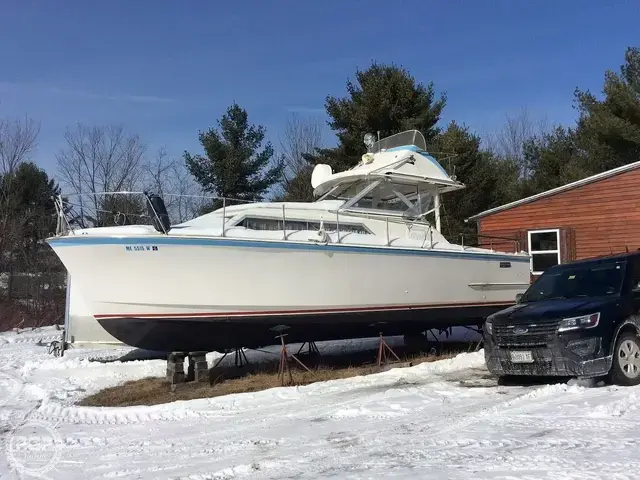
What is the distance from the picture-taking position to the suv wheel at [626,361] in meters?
7.00

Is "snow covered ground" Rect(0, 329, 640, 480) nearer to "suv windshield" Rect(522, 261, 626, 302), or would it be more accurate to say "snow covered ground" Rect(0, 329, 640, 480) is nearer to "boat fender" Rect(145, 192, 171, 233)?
"suv windshield" Rect(522, 261, 626, 302)

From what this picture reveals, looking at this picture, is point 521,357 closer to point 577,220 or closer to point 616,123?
point 577,220

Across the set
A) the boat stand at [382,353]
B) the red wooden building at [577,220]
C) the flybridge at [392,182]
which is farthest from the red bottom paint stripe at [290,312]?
the red wooden building at [577,220]

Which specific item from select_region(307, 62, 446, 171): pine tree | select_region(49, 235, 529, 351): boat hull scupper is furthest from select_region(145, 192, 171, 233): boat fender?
select_region(307, 62, 446, 171): pine tree

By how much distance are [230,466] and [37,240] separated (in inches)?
1118

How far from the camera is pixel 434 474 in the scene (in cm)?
420

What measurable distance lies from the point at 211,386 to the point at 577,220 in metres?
10.6

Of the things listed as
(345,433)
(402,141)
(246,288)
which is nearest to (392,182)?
(402,141)

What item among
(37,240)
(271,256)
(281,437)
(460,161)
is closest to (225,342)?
(271,256)

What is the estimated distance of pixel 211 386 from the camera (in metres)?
9.20

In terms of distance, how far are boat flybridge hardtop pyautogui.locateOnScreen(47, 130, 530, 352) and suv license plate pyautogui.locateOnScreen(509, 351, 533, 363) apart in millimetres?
3314

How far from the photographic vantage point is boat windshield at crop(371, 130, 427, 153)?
12914mm

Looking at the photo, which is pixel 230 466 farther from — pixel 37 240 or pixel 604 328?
pixel 37 240

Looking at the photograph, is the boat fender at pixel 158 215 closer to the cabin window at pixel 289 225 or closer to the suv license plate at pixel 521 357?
the cabin window at pixel 289 225
